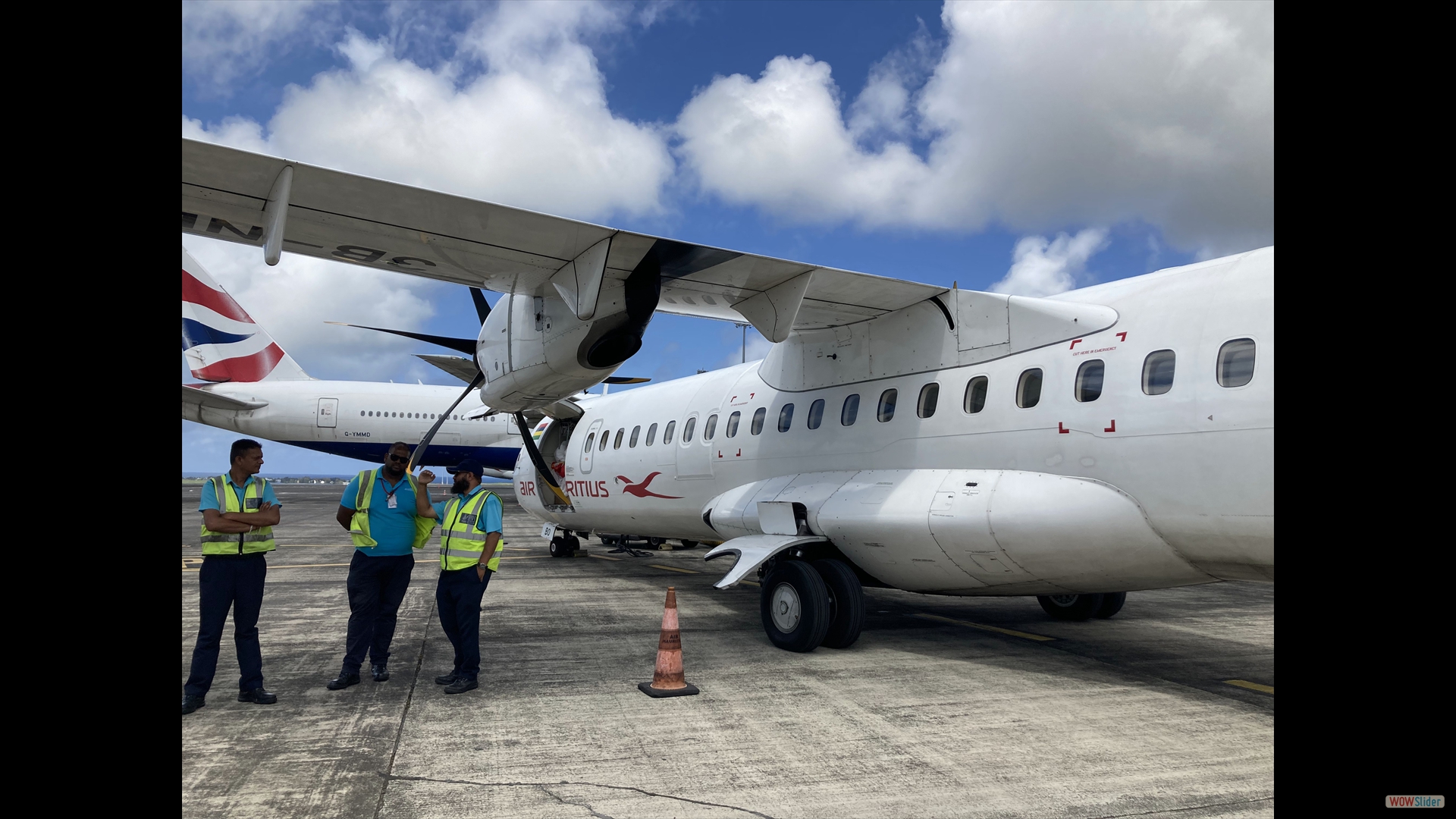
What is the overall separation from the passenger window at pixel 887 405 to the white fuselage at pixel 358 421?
2852 centimetres

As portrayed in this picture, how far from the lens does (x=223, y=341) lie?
111 ft

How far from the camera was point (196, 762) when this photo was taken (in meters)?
4.61

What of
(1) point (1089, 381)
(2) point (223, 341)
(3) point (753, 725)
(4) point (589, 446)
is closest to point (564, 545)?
(4) point (589, 446)

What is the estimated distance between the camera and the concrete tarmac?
4137 mm

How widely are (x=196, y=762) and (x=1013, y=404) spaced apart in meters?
6.30

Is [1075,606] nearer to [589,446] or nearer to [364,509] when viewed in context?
[364,509]

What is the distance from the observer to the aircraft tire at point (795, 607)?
24.6 ft

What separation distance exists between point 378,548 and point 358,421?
1255 inches

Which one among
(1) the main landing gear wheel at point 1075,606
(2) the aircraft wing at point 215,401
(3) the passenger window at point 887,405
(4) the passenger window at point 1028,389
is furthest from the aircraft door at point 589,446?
(2) the aircraft wing at point 215,401

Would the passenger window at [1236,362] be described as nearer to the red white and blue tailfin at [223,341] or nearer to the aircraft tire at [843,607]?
the aircraft tire at [843,607]
